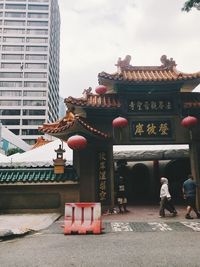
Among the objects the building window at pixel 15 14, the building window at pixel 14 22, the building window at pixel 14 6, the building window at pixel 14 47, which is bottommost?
the building window at pixel 14 47

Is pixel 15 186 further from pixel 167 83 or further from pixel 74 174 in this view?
pixel 167 83

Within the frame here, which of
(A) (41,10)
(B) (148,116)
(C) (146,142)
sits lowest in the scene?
(C) (146,142)

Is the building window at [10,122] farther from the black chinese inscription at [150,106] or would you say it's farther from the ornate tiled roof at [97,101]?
the black chinese inscription at [150,106]

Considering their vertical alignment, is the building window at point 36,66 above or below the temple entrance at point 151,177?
above

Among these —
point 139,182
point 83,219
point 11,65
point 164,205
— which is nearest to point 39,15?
point 11,65

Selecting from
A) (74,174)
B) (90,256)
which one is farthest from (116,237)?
(74,174)

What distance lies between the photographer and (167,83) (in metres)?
13.4

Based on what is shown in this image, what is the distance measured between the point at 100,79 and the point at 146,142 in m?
3.62

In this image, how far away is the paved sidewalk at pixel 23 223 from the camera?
7988mm

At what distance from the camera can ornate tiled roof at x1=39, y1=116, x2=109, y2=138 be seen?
12.1 meters

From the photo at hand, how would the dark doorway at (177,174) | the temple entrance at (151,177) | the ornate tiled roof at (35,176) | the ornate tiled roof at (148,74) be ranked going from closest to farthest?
the ornate tiled roof at (35,176)
the ornate tiled roof at (148,74)
the dark doorway at (177,174)
the temple entrance at (151,177)

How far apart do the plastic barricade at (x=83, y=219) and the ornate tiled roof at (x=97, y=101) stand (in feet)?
17.3

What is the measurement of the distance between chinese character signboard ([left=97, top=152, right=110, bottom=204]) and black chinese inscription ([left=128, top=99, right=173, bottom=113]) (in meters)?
2.54

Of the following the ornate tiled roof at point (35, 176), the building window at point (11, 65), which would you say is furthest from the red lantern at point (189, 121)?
the building window at point (11, 65)
